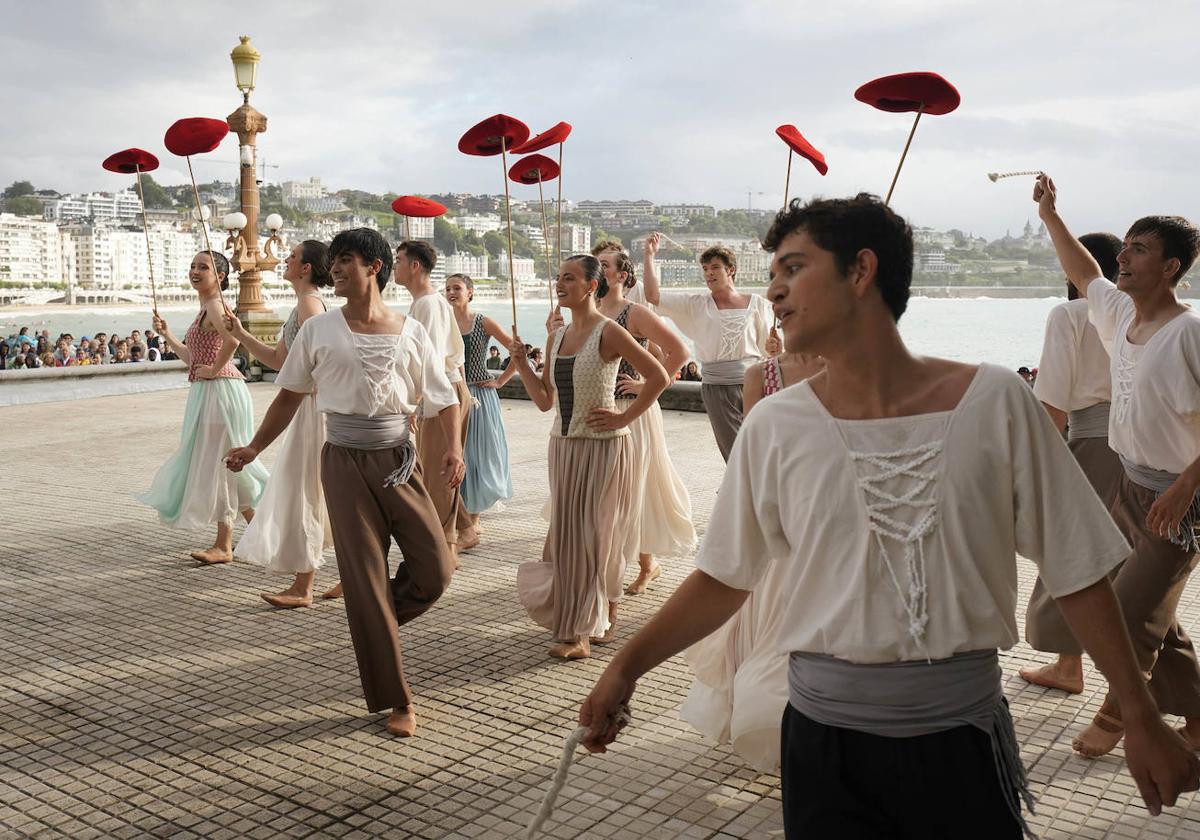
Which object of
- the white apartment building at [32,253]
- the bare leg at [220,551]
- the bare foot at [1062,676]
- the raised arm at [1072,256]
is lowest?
the bare foot at [1062,676]

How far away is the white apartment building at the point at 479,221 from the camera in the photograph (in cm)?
4281

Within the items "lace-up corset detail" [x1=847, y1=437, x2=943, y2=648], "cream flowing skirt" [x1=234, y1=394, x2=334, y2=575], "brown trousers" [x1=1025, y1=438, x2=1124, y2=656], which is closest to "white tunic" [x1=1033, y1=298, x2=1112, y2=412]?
"brown trousers" [x1=1025, y1=438, x2=1124, y2=656]

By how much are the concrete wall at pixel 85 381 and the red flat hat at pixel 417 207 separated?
943cm

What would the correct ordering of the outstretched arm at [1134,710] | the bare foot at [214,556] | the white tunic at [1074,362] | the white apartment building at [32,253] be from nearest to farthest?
the outstretched arm at [1134,710] < the white tunic at [1074,362] < the bare foot at [214,556] < the white apartment building at [32,253]

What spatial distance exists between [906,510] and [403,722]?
3065 mm

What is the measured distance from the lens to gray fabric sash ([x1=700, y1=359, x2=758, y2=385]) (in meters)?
8.08

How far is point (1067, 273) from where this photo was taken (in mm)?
4836

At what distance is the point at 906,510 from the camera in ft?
6.84

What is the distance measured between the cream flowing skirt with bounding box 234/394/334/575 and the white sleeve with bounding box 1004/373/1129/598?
4934 millimetres

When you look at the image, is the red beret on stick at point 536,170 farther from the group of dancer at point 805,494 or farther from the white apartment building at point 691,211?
the white apartment building at point 691,211

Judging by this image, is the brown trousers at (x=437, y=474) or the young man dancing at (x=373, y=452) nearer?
the young man dancing at (x=373, y=452)

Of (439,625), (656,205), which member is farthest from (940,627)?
(656,205)

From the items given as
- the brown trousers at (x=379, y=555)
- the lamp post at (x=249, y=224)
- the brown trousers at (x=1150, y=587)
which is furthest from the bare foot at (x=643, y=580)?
the lamp post at (x=249, y=224)

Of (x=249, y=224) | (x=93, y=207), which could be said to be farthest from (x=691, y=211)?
(x=93, y=207)
